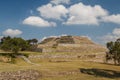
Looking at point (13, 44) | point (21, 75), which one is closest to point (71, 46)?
point (13, 44)

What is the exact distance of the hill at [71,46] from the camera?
95.0 metres

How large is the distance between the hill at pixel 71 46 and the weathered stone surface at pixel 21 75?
1564 inches

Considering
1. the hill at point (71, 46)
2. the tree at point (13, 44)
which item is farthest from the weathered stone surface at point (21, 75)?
the hill at point (71, 46)

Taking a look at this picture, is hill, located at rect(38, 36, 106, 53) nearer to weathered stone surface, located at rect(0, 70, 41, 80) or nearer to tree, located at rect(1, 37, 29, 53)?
tree, located at rect(1, 37, 29, 53)

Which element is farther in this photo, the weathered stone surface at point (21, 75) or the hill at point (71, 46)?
the hill at point (71, 46)

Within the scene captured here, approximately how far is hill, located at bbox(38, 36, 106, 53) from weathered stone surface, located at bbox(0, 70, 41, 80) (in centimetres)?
3972

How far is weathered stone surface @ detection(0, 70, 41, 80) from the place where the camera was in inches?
1753

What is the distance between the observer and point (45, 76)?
4769 centimetres

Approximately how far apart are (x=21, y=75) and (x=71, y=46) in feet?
179

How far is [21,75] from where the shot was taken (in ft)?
151

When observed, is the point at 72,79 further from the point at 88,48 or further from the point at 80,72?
the point at 88,48

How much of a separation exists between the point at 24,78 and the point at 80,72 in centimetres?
1491

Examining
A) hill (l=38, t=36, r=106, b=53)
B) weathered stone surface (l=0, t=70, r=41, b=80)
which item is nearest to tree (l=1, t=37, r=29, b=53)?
hill (l=38, t=36, r=106, b=53)

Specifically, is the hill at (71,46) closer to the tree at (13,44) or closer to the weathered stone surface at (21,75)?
the tree at (13,44)
